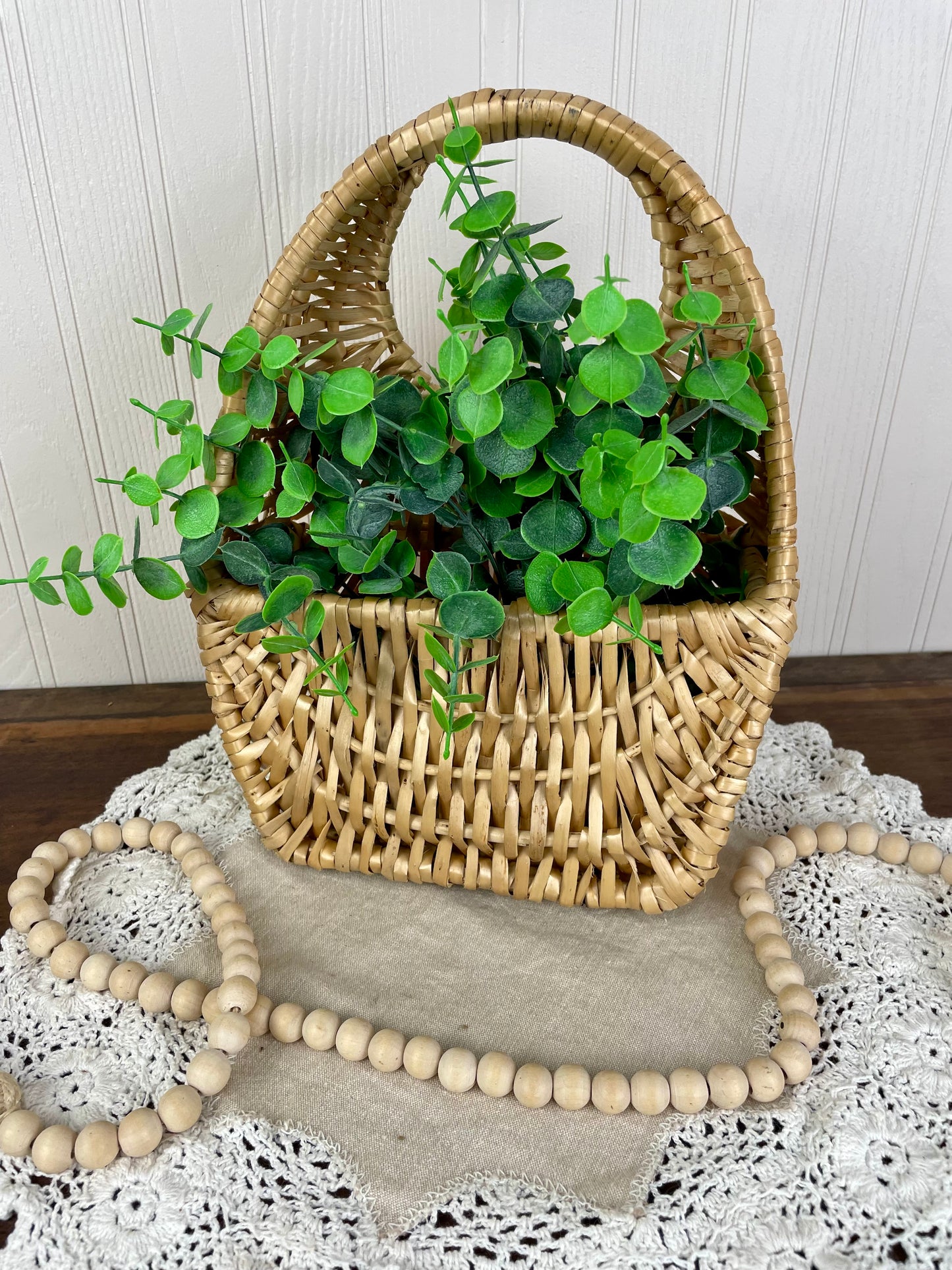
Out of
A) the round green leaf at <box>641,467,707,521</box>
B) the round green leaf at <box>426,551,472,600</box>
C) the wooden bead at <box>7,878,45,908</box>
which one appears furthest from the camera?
the wooden bead at <box>7,878,45,908</box>

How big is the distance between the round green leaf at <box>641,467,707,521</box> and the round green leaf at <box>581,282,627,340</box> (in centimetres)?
8

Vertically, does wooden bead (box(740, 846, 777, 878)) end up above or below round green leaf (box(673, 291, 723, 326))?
below

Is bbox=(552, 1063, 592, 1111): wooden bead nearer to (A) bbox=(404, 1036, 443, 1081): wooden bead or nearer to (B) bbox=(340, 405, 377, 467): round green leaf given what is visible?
(A) bbox=(404, 1036, 443, 1081): wooden bead

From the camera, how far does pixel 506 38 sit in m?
0.85

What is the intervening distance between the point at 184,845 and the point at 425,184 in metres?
0.66

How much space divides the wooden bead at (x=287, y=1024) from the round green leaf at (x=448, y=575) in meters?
0.30

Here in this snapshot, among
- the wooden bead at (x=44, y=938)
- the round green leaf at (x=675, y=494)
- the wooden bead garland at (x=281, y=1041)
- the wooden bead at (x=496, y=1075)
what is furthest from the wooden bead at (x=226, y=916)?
the round green leaf at (x=675, y=494)

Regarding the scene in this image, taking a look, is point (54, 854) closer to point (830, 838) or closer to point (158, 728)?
point (158, 728)

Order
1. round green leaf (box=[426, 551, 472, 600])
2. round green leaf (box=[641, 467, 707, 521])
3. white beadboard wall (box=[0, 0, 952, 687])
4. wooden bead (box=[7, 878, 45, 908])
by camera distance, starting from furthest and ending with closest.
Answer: white beadboard wall (box=[0, 0, 952, 687]) → wooden bead (box=[7, 878, 45, 908]) → round green leaf (box=[426, 551, 472, 600]) → round green leaf (box=[641, 467, 707, 521])

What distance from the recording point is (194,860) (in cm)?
75

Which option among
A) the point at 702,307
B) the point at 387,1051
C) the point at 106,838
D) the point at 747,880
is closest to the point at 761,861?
the point at 747,880

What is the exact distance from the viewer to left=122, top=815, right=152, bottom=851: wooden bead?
79 cm

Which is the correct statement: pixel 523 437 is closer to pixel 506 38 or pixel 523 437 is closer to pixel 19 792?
pixel 506 38

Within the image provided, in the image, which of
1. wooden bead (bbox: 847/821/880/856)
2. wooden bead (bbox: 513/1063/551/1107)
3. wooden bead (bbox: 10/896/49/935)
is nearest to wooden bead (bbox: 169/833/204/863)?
wooden bead (bbox: 10/896/49/935)
